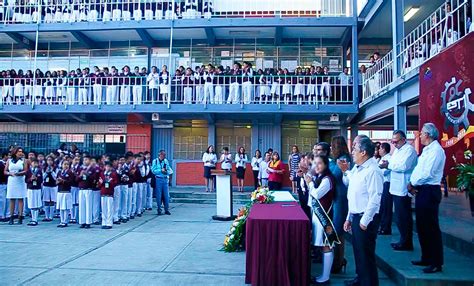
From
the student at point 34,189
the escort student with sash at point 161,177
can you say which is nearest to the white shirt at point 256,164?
the escort student with sash at point 161,177

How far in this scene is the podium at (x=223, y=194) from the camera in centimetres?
1052

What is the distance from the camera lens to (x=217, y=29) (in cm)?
1692

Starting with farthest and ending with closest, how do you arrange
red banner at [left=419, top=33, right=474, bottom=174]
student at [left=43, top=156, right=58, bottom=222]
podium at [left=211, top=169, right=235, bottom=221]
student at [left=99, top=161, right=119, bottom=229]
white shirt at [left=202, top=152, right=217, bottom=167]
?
white shirt at [left=202, top=152, right=217, bottom=167] < student at [left=43, top=156, right=58, bottom=222] < podium at [left=211, top=169, right=235, bottom=221] < student at [left=99, top=161, right=119, bottom=229] < red banner at [left=419, top=33, right=474, bottom=174]

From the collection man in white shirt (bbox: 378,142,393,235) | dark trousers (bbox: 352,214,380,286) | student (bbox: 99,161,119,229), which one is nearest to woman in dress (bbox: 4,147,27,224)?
student (bbox: 99,161,119,229)

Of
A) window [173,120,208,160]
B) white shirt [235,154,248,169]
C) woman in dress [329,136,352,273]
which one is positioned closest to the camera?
woman in dress [329,136,352,273]

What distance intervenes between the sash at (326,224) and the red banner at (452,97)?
120 inches

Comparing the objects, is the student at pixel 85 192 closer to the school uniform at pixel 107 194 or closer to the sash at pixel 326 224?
the school uniform at pixel 107 194

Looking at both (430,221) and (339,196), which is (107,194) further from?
(430,221)

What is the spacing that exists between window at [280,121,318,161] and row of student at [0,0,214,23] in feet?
18.8

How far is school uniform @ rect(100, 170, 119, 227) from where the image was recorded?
973cm

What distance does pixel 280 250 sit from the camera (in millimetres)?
4984

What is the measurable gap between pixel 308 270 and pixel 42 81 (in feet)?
50.8

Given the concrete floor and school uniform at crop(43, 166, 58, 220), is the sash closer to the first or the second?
the concrete floor

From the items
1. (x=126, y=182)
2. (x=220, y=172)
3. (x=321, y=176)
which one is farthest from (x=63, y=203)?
(x=321, y=176)
